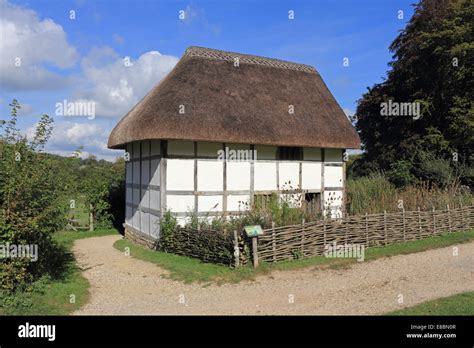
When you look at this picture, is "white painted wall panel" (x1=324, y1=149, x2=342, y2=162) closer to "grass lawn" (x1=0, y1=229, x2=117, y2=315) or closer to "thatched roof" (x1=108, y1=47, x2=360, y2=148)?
"thatched roof" (x1=108, y1=47, x2=360, y2=148)

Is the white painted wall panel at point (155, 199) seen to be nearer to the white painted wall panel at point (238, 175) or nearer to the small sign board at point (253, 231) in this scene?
the white painted wall panel at point (238, 175)

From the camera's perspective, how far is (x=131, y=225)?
14.3 m

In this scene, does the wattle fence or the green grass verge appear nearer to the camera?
the green grass verge

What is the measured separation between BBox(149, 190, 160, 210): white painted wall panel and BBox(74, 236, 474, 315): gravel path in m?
2.07

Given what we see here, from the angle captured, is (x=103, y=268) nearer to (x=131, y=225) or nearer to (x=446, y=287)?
(x=131, y=225)

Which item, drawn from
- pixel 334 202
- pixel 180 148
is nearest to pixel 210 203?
pixel 180 148

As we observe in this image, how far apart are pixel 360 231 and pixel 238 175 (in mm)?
3811

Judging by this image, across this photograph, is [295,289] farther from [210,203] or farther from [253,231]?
[210,203]

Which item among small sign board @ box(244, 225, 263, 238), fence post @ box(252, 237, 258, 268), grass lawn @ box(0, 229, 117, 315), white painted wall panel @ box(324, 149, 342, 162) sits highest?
white painted wall panel @ box(324, 149, 342, 162)

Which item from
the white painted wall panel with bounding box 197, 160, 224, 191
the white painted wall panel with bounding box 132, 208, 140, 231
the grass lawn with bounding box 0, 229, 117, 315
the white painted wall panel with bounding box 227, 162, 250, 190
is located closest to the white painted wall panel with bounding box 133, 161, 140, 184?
the white painted wall panel with bounding box 132, 208, 140, 231

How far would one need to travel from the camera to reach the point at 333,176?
1414 cm

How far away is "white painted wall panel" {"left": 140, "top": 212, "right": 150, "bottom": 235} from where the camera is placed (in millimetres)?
12445
